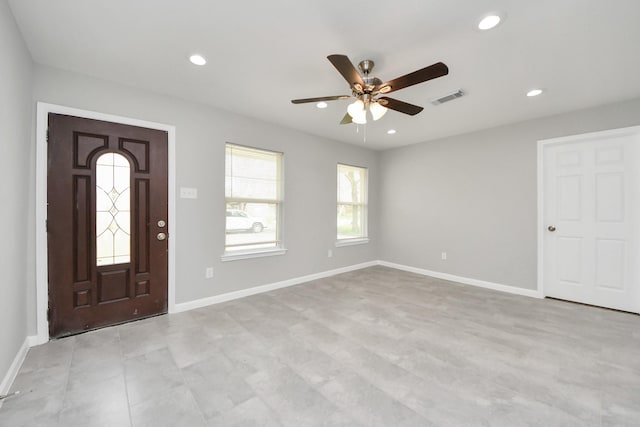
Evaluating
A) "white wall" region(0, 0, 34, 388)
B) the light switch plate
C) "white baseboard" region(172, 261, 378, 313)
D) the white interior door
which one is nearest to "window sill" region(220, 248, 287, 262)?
"white baseboard" region(172, 261, 378, 313)

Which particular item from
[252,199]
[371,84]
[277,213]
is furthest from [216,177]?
[371,84]

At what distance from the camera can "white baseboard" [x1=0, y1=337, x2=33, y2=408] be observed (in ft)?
5.80

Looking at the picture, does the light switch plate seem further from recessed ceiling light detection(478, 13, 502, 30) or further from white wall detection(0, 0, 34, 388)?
recessed ceiling light detection(478, 13, 502, 30)

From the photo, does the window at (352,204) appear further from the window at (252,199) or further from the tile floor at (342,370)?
the tile floor at (342,370)

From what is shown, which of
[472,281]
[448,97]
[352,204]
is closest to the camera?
[448,97]

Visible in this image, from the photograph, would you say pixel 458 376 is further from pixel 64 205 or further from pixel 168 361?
pixel 64 205

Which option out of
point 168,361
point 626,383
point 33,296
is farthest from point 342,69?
point 33,296

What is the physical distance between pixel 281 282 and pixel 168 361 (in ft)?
6.91

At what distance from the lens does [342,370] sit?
80.3 inches

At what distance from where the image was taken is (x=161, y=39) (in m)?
2.10

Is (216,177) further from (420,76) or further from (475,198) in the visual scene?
(475,198)

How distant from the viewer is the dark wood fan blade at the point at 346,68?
Answer: 1748mm

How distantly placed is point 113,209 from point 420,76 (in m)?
3.13

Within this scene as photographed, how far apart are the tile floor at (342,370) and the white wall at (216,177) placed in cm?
65
